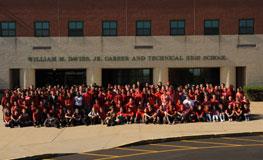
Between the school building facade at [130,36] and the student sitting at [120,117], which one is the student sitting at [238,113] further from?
the school building facade at [130,36]

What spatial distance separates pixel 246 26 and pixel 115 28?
33.8 ft

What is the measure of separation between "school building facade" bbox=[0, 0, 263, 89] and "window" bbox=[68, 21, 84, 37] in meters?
0.05

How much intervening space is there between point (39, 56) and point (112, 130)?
21282 millimetres

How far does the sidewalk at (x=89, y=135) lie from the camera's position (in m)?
16.0

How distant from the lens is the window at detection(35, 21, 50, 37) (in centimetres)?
3972

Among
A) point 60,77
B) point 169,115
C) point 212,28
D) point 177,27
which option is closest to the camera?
point 169,115

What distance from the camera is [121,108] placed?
21422mm

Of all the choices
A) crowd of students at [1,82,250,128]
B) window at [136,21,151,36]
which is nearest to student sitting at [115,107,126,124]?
crowd of students at [1,82,250,128]

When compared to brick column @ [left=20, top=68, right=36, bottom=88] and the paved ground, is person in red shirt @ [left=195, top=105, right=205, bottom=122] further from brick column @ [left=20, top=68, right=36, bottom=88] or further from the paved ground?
brick column @ [left=20, top=68, right=36, bottom=88]

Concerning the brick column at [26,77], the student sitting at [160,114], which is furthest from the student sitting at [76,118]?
the brick column at [26,77]

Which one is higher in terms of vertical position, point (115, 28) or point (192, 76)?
point (115, 28)

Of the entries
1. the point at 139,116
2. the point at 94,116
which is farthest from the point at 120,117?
the point at 94,116

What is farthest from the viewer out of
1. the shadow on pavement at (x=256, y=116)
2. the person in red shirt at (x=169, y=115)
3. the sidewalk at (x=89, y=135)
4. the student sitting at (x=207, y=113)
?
the shadow on pavement at (x=256, y=116)

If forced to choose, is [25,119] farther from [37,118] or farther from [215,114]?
[215,114]
